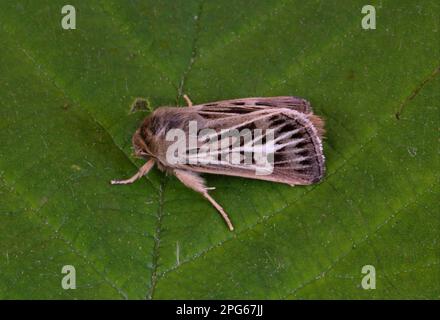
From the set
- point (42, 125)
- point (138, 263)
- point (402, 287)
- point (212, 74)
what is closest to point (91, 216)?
point (138, 263)

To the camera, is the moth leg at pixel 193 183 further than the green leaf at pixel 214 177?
Yes

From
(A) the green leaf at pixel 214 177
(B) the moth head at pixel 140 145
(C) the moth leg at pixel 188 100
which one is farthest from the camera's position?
(C) the moth leg at pixel 188 100

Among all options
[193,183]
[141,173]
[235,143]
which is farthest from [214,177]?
[141,173]

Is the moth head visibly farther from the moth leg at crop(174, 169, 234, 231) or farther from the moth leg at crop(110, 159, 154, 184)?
the moth leg at crop(174, 169, 234, 231)

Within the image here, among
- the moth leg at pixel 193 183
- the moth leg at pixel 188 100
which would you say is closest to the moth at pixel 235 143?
the moth leg at pixel 193 183

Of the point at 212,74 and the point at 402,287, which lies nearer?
the point at 402,287

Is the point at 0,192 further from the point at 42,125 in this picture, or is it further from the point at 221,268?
the point at 221,268

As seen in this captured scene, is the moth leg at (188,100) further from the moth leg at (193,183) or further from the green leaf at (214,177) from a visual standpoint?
the moth leg at (193,183)
